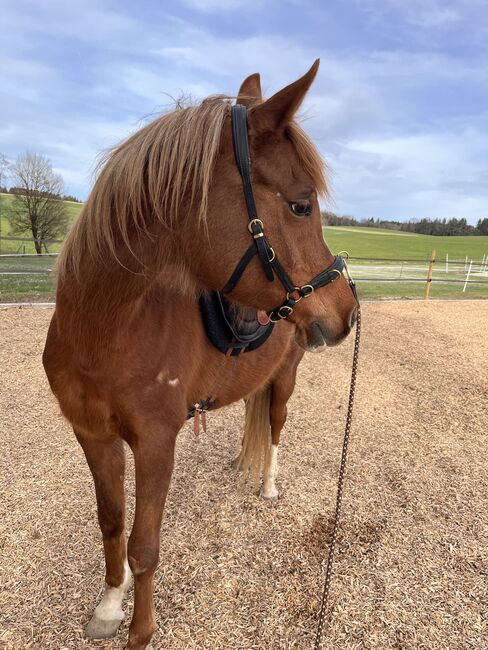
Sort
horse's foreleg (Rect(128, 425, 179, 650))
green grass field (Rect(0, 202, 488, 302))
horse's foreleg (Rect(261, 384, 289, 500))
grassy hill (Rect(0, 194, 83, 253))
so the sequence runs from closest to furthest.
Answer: horse's foreleg (Rect(128, 425, 179, 650))
horse's foreleg (Rect(261, 384, 289, 500))
green grass field (Rect(0, 202, 488, 302))
grassy hill (Rect(0, 194, 83, 253))

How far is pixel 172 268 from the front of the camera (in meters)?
1.54

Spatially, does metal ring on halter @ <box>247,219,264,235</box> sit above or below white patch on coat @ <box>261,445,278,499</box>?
above

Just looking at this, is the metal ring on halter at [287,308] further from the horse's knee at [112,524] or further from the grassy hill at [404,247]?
the grassy hill at [404,247]

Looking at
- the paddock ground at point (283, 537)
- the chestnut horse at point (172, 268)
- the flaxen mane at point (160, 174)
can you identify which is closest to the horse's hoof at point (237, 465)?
the paddock ground at point (283, 537)

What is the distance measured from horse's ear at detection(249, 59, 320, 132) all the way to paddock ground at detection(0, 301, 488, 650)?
8.46 feet

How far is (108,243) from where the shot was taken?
1499 millimetres

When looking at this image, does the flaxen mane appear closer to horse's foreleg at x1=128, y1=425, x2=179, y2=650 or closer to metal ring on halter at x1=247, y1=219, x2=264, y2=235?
metal ring on halter at x1=247, y1=219, x2=264, y2=235

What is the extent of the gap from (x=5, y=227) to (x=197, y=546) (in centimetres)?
2819

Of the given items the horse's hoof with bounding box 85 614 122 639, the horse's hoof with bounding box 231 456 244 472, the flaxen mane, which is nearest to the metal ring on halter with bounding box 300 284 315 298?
the flaxen mane

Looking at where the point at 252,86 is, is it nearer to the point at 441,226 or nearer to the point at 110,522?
the point at 110,522

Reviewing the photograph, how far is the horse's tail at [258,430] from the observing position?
3.51 meters

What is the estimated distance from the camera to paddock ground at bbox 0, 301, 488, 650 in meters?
2.40

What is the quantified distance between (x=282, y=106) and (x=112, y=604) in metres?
2.67

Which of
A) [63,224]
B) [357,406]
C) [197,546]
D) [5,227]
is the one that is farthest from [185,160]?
[5,227]
